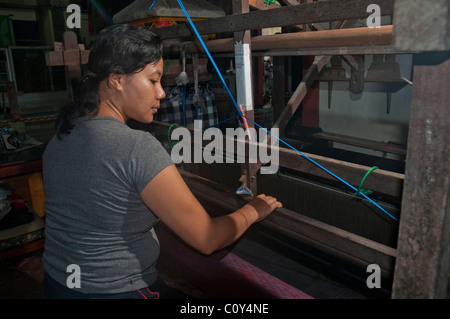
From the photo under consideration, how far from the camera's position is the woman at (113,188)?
3.97 ft

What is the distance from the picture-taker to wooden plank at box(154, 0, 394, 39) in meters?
1.60

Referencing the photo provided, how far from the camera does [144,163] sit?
1181 millimetres

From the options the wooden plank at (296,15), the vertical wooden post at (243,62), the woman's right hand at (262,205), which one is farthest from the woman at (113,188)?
the vertical wooden post at (243,62)

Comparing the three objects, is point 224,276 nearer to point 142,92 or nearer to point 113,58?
point 142,92

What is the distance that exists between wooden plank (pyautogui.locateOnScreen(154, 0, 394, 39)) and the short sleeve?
1.10 meters

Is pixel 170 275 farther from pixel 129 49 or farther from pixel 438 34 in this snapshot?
pixel 438 34

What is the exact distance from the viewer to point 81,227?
1.30 meters

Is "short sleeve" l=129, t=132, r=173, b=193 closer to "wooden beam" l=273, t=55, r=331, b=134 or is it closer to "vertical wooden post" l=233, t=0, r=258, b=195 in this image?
"vertical wooden post" l=233, t=0, r=258, b=195

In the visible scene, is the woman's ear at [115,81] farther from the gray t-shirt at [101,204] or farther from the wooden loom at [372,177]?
the wooden loom at [372,177]

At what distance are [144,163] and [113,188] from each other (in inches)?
6.4

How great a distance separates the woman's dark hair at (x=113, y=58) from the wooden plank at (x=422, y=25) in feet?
2.77

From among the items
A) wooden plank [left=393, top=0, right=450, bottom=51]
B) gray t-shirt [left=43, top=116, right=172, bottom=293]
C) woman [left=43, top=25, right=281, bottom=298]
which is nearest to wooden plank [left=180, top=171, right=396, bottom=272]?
woman [left=43, top=25, right=281, bottom=298]
